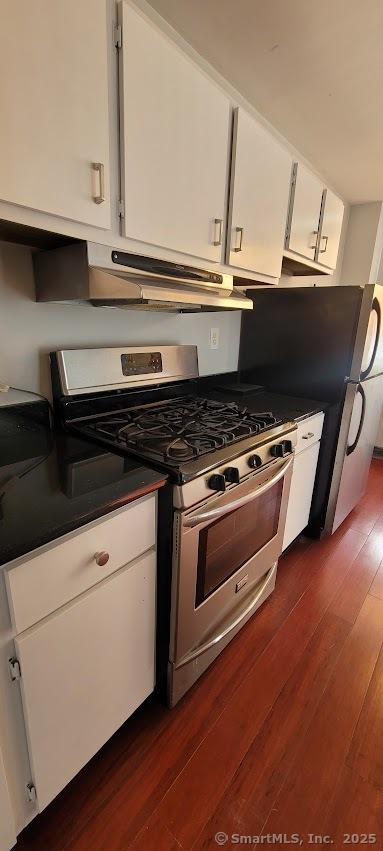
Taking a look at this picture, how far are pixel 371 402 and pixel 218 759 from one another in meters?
1.95

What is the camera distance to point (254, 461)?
4.16 feet

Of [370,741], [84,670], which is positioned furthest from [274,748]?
[84,670]

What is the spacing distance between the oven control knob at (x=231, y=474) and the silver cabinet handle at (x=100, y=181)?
0.83m

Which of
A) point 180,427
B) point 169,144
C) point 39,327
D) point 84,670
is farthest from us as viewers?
point 180,427

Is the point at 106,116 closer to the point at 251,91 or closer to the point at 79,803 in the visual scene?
the point at 251,91

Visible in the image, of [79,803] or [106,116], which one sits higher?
[106,116]

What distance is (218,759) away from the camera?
3.72 feet

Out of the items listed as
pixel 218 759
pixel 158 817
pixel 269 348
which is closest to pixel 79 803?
pixel 158 817

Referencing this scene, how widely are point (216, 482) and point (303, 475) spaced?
0.99 m

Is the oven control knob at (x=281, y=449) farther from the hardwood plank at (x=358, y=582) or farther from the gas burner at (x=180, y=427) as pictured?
the hardwood plank at (x=358, y=582)

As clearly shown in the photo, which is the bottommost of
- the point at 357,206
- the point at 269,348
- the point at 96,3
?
the point at 269,348

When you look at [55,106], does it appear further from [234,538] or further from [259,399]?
[259,399]

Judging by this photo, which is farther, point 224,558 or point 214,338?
point 214,338

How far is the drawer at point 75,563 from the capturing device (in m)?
0.71
